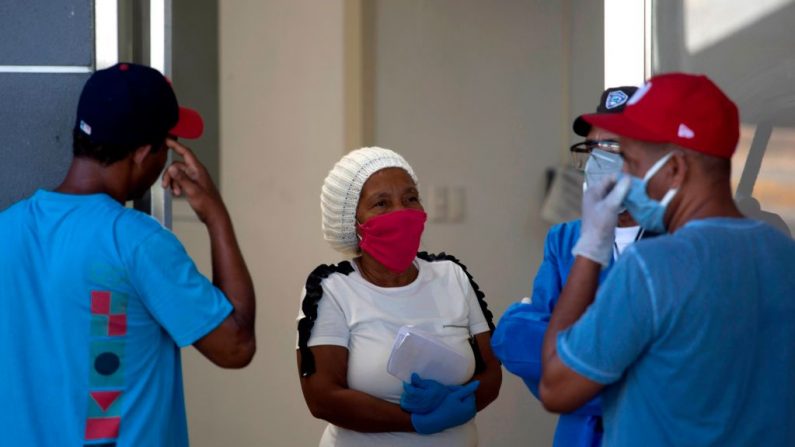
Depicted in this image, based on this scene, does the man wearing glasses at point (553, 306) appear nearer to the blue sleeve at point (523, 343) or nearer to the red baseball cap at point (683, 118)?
the blue sleeve at point (523, 343)

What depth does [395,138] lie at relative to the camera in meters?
4.51

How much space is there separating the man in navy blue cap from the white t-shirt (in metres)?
0.61

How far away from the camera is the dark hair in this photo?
2.01 meters

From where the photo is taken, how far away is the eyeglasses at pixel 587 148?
8.02ft

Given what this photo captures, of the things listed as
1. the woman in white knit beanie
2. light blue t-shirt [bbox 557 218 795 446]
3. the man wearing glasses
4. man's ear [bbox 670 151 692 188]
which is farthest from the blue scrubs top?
man's ear [bbox 670 151 692 188]

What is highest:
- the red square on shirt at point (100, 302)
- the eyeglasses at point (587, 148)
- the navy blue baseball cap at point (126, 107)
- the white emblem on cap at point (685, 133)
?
the navy blue baseball cap at point (126, 107)

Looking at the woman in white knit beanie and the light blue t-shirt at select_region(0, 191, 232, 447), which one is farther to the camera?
the woman in white knit beanie

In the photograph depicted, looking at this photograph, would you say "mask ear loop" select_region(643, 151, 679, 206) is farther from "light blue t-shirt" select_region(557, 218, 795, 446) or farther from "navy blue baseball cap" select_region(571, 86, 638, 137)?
"navy blue baseball cap" select_region(571, 86, 638, 137)

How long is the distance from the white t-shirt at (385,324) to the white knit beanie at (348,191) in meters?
0.10

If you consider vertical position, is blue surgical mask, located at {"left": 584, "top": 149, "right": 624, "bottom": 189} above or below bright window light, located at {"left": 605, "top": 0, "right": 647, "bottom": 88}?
below

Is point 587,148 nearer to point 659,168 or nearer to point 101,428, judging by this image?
point 659,168

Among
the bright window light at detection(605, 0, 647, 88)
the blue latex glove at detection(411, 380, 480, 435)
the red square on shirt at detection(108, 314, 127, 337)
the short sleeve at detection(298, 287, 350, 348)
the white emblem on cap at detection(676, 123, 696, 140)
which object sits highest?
the bright window light at detection(605, 0, 647, 88)

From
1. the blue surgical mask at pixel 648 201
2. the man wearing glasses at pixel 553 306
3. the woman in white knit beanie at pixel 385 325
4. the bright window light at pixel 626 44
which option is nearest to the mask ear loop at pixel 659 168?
the blue surgical mask at pixel 648 201

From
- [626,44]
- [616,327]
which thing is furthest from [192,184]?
[626,44]
